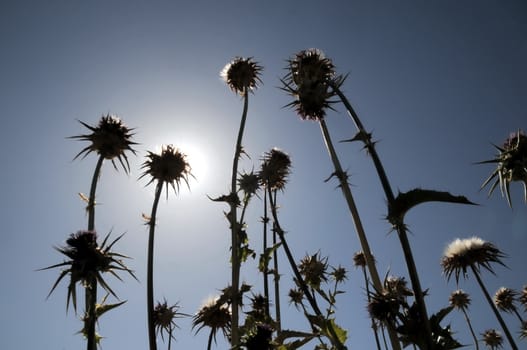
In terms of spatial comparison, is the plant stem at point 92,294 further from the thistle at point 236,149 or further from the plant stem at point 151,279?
the thistle at point 236,149

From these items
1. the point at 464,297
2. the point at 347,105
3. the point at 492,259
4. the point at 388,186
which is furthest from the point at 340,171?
the point at 464,297

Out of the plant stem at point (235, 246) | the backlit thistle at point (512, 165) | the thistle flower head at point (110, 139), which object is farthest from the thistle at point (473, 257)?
the thistle flower head at point (110, 139)

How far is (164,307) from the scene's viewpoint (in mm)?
15141

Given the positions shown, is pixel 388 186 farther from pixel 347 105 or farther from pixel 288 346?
pixel 288 346

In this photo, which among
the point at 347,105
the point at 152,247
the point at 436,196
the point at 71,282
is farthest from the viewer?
the point at 152,247

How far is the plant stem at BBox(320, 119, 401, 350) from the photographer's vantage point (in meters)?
6.34

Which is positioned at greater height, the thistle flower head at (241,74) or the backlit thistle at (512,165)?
the thistle flower head at (241,74)

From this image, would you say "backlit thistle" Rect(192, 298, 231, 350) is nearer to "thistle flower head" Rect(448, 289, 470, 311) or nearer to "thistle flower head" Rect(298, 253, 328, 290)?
"thistle flower head" Rect(298, 253, 328, 290)

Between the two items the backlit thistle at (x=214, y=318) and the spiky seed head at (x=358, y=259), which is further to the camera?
the spiky seed head at (x=358, y=259)

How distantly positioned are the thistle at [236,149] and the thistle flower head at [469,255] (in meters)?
8.01

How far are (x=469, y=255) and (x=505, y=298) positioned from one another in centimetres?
1109

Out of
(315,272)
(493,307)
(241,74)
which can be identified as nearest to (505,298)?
(493,307)

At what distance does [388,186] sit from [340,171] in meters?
4.04

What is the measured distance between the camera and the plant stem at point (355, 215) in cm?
634
